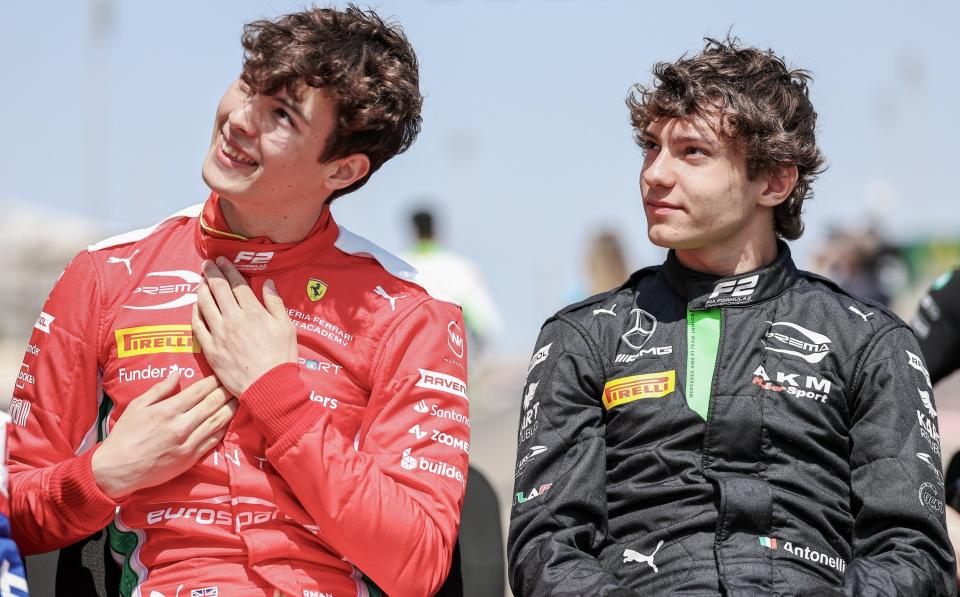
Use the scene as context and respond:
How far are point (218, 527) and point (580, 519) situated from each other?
33.8 inches

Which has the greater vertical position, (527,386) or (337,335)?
(337,335)

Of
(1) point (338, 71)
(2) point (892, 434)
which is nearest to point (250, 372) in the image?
(1) point (338, 71)

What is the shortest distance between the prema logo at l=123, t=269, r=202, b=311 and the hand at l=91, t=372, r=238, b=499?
189 millimetres

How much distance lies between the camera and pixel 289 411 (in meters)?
2.54

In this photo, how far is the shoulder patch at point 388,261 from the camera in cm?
A: 291

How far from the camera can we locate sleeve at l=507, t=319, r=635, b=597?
267cm

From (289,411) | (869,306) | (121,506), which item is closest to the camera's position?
(289,411)

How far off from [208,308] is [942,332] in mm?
2415

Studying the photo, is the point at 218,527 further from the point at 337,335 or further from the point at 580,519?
the point at 580,519

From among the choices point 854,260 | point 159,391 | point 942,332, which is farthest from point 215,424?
point 854,260

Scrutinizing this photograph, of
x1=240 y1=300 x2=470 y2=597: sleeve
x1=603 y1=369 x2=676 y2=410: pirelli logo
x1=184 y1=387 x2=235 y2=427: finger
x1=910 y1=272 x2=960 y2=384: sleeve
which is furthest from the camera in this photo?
x1=910 y1=272 x2=960 y2=384: sleeve

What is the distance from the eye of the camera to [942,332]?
3.79 meters

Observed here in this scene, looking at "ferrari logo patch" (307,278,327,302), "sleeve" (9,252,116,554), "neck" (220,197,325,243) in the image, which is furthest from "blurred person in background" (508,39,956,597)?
"sleeve" (9,252,116,554)

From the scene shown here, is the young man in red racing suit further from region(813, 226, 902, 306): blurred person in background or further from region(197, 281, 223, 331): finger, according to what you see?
region(813, 226, 902, 306): blurred person in background
